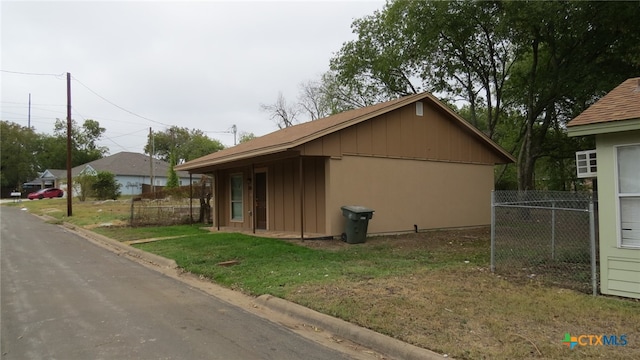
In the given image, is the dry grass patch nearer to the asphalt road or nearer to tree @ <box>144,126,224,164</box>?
the asphalt road

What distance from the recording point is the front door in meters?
15.9

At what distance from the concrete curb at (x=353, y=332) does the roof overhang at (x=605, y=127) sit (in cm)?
432

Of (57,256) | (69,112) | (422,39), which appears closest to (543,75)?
(422,39)

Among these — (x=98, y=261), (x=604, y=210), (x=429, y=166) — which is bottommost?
(x=98, y=261)

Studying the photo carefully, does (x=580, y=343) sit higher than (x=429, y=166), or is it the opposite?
(x=429, y=166)

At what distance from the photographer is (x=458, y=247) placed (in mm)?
11688

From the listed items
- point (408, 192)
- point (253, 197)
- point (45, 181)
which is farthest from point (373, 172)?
point (45, 181)

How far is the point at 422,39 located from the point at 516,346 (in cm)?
1873

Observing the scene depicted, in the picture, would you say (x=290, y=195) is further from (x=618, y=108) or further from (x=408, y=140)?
(x=618, y=108)

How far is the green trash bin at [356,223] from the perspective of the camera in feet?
40.8

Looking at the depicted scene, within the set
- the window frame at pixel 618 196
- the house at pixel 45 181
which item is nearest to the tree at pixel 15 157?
the house at pixel 45 181

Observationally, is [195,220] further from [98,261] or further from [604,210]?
[604,210]

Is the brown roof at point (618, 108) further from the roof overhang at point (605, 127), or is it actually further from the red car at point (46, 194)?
the red car at point (46, 194)

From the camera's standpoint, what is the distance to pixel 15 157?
66.7m
